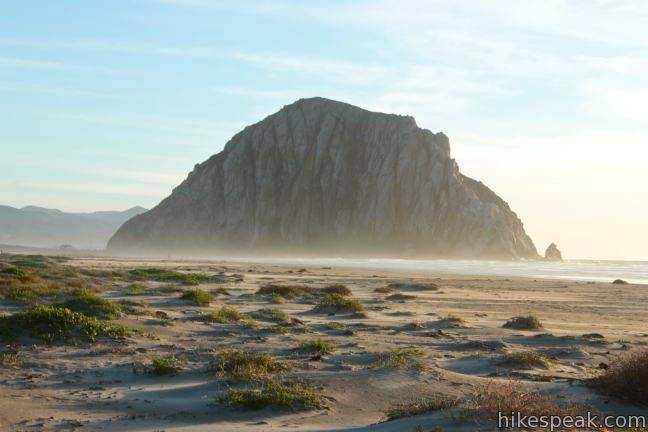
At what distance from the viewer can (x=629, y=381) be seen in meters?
11.1

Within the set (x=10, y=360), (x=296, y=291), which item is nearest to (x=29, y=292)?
(x=10, y=360)

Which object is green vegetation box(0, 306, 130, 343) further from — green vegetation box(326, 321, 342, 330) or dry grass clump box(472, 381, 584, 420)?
dry grass clump box(472, 381, 584, 420)

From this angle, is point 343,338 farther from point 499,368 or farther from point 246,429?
point 246,429

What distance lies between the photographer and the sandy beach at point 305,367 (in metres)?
10.5

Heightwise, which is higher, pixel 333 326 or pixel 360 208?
pixel 360 208

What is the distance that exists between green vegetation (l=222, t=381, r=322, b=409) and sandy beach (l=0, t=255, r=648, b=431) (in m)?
0.07

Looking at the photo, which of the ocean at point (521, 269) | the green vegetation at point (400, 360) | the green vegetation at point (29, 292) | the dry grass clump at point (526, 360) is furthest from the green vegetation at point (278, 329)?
the ocean at point (521, 269)

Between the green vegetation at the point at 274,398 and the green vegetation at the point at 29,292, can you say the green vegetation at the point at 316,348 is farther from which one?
the green vegetation at the point at 29,292

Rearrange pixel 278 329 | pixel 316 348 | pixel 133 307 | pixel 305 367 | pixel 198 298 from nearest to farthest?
pixel 305 367 < pixel 316 348 < pixel 278 329 < pixel 133 307 < pixel 198 298

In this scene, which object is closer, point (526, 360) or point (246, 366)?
point (246, 366)

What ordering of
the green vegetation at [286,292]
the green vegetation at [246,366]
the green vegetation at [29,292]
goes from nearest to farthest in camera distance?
the green vegetation at [246,366]
the green vegetation at [29,292]
the green vegetation at [286,292]

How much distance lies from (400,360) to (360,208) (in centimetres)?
17573

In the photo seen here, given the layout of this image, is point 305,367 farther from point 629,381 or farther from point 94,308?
point 94,308

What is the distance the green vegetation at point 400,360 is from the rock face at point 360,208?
517 feet
